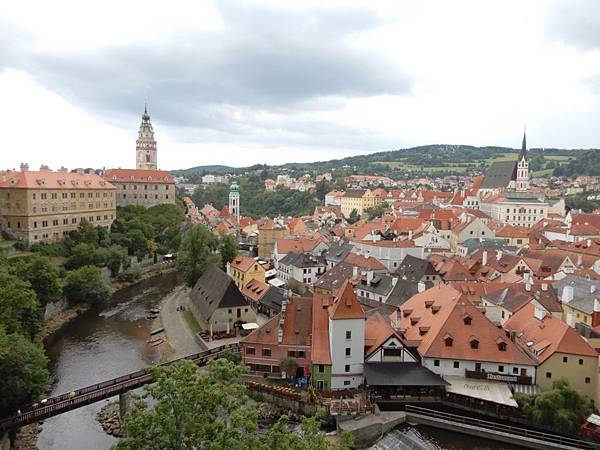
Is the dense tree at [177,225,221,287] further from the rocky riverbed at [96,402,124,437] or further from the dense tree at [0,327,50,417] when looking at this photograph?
the dense tree at [0,327,50,417]

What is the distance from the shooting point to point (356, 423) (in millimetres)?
26844

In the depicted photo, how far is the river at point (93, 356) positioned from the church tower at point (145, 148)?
81.8 metres

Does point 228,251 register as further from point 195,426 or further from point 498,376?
point 195,426

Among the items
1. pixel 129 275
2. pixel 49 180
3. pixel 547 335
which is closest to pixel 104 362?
pixel 129 275

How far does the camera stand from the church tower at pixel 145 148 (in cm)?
13250

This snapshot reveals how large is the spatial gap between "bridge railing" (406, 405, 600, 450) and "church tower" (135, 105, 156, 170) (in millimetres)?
117482

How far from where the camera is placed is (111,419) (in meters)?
29.1

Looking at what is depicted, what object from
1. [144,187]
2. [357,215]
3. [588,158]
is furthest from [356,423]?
[588,158]

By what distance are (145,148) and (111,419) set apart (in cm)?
11253

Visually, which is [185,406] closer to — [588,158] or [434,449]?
[434,449]

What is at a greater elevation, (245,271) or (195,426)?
(195,426)

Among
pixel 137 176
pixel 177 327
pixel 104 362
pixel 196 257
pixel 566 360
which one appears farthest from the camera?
pixel 137 176

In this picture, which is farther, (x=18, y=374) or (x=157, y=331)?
(x=157, y=331)

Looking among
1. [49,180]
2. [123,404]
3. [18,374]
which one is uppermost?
[49,180]
